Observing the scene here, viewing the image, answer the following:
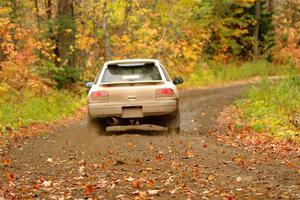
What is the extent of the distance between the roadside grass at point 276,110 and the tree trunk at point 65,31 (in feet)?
25.2

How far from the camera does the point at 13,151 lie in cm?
1162

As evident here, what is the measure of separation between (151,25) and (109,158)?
24.5 m

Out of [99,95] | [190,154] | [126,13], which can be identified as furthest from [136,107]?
[126,13]

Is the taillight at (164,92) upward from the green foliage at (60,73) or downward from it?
upward

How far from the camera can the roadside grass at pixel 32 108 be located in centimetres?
1558

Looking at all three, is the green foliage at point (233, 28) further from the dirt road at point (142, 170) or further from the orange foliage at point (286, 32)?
the dirt road at point (142, 170)

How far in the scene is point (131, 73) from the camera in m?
13.0

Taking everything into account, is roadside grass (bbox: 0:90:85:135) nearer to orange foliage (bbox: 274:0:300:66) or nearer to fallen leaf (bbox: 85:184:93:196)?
fallen leaf (bbox: 85:184:93:196)

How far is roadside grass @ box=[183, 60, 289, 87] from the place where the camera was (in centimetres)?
3225

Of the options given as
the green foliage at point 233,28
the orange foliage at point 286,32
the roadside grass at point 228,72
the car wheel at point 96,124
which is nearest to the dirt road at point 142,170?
the car wheel at point 96,124

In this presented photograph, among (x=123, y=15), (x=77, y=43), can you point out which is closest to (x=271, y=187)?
(x=77, y=43)

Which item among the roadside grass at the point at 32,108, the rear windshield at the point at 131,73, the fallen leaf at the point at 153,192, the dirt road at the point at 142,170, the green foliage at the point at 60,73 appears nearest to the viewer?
the fallen leaf at the point at 153,192

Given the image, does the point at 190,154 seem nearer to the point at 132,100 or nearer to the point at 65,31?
the point at 132,100

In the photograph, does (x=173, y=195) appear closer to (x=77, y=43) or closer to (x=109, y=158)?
(x=109, y=158)
